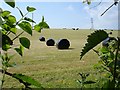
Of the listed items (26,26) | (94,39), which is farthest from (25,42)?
(94,39)

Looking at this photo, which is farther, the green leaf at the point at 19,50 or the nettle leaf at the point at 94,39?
the green leaf at the point at 19,50

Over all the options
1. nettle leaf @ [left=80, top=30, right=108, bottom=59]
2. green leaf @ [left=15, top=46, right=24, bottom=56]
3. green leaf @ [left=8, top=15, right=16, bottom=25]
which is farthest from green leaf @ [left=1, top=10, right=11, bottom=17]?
nettle leaf @ [left=80, top=30, right=108, bottom=59]

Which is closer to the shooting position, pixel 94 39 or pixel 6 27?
pixel 94 39

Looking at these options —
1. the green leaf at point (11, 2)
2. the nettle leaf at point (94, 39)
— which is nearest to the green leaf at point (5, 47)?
the green leaf at point (11, 2)

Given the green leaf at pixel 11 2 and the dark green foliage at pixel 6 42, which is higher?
the green leaf at pixel 11 2

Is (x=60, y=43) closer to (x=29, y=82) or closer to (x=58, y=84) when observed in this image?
(x=58, y=84)

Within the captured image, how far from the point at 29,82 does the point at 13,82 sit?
825 centimetres

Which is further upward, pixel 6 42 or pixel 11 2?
pixel 11 2

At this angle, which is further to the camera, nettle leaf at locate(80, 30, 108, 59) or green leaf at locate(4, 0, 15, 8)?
green leaf at locate(4, 0, 15, 8)

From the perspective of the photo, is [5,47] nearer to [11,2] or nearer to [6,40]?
[6,40]

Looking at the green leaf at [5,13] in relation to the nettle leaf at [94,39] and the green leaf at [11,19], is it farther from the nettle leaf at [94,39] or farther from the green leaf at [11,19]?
the nettle leaf at [94,39]

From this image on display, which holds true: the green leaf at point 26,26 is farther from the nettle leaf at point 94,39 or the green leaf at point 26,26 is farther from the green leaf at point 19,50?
the nettle leaf at point 94,39

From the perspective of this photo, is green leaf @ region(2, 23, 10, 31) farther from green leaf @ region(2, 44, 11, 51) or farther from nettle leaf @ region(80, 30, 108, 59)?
nettle leaf @ region(80, 30, 108, 59)

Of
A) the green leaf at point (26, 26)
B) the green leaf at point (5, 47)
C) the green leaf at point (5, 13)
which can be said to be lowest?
the green leaf at point (5, 47)
